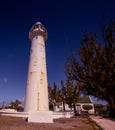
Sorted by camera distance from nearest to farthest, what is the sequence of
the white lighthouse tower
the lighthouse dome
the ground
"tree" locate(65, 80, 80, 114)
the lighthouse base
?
the ground
the lighthouse base
the white lighthouse tower
the lighthouse dome
"tree" locate(65, 80, 80, 114)

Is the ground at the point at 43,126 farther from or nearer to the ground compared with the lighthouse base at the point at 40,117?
nearer to the ground

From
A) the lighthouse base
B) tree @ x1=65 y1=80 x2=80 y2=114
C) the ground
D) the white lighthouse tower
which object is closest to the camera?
the ground

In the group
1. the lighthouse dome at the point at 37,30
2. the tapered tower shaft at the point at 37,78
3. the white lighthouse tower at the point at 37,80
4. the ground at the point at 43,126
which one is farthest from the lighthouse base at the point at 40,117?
the lighthouse dome at the point at 37,30

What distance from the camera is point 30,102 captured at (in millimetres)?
19875

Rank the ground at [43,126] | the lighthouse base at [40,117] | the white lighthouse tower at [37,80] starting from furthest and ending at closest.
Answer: the white lighthouse tower at [37,80], the lighthouse base at [40,117], the ground at [43,126]

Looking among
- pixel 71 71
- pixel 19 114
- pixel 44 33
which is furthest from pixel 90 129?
pixel 44 33

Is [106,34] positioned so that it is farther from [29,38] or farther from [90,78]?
[29,38]

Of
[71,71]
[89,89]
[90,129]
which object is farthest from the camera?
[71,71]

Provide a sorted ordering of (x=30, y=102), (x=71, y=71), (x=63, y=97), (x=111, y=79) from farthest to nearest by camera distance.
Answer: (x=63, y=97) → (x=71, y=71) → (x=111, y=79) → (x=30, y=102)

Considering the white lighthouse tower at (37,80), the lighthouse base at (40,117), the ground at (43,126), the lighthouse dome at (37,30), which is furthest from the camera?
the lighthouse dome at (37,30)

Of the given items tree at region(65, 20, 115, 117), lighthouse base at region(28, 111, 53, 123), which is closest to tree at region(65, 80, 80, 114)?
tree at region(65, 20, 115, 117)

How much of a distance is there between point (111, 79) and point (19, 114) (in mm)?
12911

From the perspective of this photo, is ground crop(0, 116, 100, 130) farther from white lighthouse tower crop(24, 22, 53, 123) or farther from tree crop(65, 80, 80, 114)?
tree crop(65, 80, 80, 114)

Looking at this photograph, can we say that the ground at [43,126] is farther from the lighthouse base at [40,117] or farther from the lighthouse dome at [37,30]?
the lighthouse dome at [37,30]
